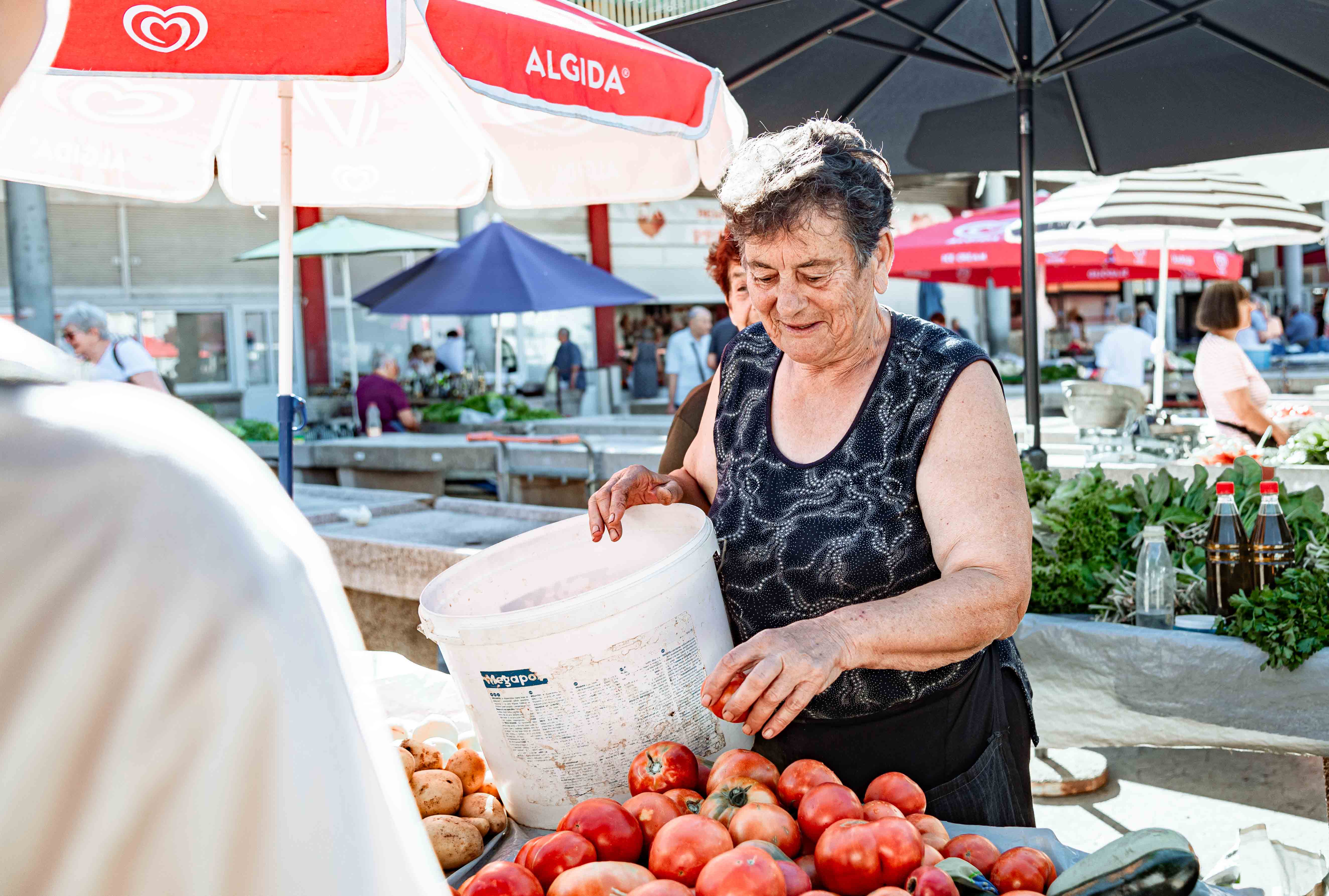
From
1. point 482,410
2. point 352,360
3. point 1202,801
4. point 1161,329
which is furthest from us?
point 352,360

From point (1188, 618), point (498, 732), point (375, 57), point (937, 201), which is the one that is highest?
point (937, 201)

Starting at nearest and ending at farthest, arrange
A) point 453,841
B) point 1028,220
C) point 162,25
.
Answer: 1. point 453,841
2. point 162,25
3. point 1028,220

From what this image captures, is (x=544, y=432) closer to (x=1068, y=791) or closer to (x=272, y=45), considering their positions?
(x=1068, y=791)

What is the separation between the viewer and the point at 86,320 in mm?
6523

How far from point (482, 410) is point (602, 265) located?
33.9 ft

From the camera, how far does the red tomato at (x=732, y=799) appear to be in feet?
4.97

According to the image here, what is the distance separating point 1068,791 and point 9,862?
442 centimetres

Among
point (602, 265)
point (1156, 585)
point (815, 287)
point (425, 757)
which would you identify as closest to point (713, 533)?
point (815, 287)

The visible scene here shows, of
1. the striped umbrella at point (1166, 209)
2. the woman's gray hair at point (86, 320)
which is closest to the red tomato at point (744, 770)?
the striped umbrella at point (1166, 209)

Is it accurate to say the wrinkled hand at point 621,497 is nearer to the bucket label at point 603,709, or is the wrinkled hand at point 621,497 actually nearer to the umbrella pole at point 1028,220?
the bucket label at point 603,709

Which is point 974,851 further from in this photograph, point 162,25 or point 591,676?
point 162,25

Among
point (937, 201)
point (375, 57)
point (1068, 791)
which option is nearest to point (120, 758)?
point (375, 57)

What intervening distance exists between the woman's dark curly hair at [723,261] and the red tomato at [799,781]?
5.07 ft

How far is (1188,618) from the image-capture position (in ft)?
11.3
